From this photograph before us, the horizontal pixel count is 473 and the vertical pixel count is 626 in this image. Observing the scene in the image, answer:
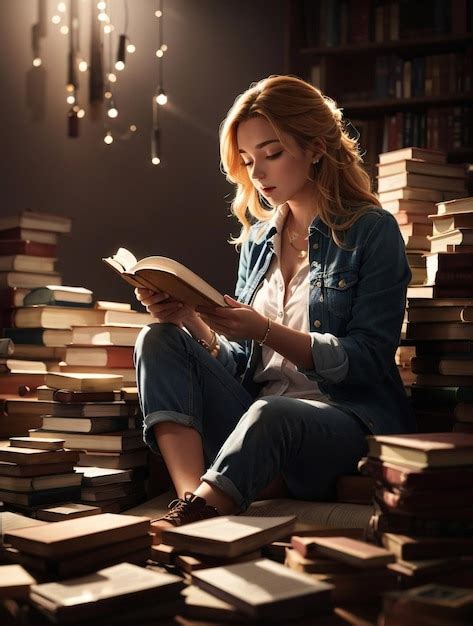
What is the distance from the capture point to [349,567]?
157 centimetres

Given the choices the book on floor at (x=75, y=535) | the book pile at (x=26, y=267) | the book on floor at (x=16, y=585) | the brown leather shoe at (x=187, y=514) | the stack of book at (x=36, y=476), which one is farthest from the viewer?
the book pile at (x=26, y=267)

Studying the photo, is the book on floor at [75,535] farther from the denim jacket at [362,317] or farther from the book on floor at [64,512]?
the denim jacket at [362,317]

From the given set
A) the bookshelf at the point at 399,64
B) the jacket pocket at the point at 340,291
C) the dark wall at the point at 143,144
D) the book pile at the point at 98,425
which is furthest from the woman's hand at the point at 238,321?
the bookshelf at the point at 399,64

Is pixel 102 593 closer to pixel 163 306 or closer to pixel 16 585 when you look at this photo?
pixel 16 585

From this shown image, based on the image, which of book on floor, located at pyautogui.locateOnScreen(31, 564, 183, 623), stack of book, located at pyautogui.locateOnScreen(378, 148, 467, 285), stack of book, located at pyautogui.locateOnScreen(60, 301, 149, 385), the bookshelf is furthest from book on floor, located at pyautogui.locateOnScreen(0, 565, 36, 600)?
the bookshelf

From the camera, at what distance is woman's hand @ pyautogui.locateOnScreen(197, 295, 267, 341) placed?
2012 millimetres

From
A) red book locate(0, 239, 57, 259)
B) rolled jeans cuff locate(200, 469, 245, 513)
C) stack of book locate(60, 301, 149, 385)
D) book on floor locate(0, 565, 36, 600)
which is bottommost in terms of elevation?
book on floor locate(0, 565, 36, 600)

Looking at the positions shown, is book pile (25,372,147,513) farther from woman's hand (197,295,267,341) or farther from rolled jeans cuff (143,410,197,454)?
woman's hand (197,295,267,341)

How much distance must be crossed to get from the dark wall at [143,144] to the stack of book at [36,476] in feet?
5.36

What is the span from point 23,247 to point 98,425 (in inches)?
37.0

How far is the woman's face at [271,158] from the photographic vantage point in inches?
89.4

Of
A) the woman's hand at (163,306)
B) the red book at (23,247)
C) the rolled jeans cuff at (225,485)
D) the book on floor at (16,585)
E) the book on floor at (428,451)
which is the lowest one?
the book on floor at (16,585)

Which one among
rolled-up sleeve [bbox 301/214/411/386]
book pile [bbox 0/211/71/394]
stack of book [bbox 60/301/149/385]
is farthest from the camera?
book pile [bbox 0/211/71/394]

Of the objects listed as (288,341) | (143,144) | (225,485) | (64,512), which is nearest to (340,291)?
(288,341)
